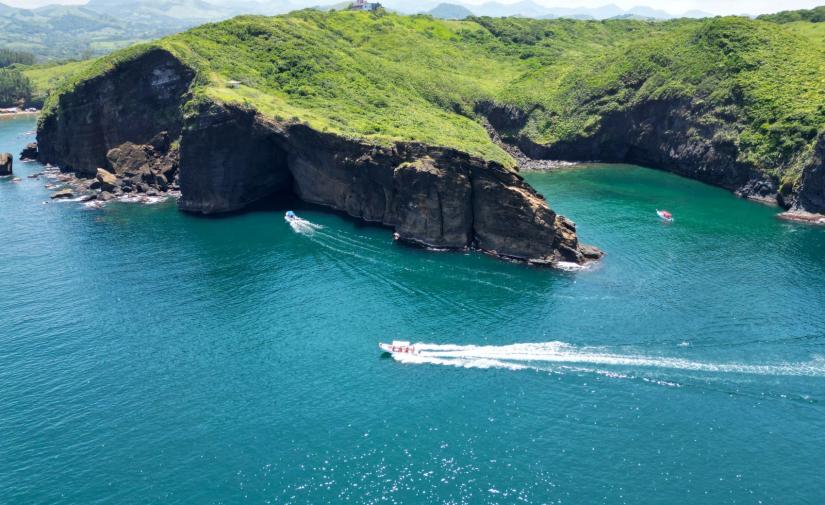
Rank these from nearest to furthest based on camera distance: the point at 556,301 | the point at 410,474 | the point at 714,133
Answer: the point at 410,474
the point at 556,301
the point at 714,133

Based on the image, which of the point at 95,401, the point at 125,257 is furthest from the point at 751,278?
the point at 125,257

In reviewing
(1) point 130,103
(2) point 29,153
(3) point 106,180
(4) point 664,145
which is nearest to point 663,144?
(4) point 664,145

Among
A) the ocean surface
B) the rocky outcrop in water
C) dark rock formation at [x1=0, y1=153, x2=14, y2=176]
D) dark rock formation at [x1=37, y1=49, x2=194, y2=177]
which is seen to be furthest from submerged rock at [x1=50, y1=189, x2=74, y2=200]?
the rocky outcrop in water

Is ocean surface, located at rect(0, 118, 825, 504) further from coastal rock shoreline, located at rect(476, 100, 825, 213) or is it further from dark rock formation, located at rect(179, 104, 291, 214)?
coastal rock shoreline, located at rect(476, 100, 825, 213)

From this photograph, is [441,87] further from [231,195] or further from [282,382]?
[282,382]

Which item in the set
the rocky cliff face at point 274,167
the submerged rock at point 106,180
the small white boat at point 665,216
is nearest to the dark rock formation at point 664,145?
the small white boat at point 665,216

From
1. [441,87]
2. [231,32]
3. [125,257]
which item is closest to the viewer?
[125,257]

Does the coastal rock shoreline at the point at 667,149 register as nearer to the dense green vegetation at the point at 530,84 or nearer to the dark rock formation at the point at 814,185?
the dark rock formation at the point at 814,185
